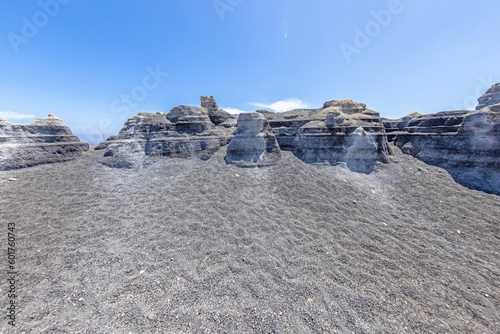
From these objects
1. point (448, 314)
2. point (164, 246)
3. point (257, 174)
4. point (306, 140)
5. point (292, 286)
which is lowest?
point (448, 314)

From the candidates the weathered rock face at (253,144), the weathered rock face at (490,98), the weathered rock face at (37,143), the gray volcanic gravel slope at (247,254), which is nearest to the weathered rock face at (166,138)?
the weathered rock face at (253,144)

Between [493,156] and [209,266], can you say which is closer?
[209,266]

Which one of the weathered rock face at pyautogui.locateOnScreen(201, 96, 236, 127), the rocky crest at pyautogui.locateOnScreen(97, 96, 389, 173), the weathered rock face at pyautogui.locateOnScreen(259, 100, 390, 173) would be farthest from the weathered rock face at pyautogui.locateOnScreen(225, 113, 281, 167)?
the weathered rock face at pyautogui.locateOnScreen(201, 96, 236, 127)

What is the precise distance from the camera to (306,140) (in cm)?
1611

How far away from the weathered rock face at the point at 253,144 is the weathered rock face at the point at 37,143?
1123 cm

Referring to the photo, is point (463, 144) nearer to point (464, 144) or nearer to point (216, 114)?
point (464, 144)

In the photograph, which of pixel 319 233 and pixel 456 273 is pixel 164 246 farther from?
pixel 456 273

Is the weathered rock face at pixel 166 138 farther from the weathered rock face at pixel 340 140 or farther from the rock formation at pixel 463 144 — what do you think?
the rock formation at pixel 463 144

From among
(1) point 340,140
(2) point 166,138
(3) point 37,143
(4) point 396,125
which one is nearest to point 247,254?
(1) point 340,140

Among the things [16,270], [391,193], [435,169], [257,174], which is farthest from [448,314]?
[435,169]

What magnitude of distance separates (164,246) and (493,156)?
19.1 metres

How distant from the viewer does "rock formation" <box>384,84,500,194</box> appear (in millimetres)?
12477

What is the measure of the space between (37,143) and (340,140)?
819 inches

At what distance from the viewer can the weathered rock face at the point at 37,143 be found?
38.7 feet
